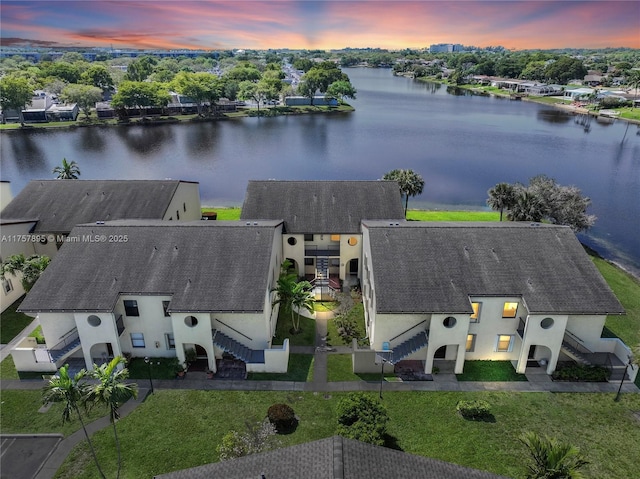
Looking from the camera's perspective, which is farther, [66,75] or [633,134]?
[66,75]

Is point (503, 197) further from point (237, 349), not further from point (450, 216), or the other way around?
point (237, 349)

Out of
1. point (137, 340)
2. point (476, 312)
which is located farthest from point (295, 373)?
point (476, 312)

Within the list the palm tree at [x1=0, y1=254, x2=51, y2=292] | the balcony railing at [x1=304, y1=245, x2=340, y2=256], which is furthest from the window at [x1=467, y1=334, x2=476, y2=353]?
the palm tree at [x1=0, y1=254, x2=51, y2=292]

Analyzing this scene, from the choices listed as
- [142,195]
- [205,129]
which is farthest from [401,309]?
[205,129]

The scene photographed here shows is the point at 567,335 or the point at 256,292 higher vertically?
the point at 256,292

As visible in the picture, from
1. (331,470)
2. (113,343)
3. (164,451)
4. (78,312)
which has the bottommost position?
(164,451)

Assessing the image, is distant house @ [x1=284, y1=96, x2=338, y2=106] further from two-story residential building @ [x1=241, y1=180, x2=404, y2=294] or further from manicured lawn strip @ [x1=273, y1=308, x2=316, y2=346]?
manicured lawn strip @ [x1=273, y1=308, x2=316, y2=346]

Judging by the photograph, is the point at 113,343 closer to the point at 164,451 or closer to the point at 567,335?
the point at 164,451
